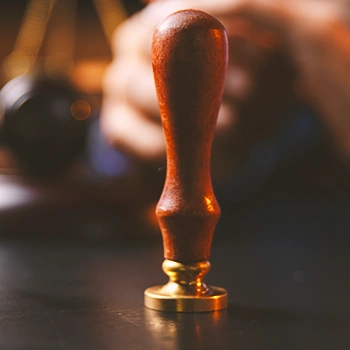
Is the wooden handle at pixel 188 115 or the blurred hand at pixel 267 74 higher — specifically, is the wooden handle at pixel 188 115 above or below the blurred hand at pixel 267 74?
below

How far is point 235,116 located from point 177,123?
577 millimetres

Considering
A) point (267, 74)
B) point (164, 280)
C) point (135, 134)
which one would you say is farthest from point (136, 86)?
point (164, 280)

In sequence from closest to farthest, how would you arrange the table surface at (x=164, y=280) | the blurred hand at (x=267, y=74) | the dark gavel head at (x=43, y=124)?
the table surface at (x=164, y=280)
the dark gavel head at (x=43, y=124)
the blurred hand at (x=267, y=74)

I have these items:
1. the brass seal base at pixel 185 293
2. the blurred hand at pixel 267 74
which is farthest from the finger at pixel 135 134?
the brass seal base at pixel 185 293

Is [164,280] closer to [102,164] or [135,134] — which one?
[135,134]

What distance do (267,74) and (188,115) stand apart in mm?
629

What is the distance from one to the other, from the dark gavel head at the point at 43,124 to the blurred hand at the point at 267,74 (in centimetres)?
17

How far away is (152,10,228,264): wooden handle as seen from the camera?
1.18 feet

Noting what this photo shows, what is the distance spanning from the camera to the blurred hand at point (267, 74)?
95 cm

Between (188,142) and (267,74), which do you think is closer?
(188,142)

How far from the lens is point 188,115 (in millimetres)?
371

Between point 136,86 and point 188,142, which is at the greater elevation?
point 136,86

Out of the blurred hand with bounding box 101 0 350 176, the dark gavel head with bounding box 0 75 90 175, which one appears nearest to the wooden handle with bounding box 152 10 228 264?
the dark gavel head with bounding box 0 75 90 175

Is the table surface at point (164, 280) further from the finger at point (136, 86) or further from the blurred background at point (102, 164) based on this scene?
the finger at point (136, 86)
